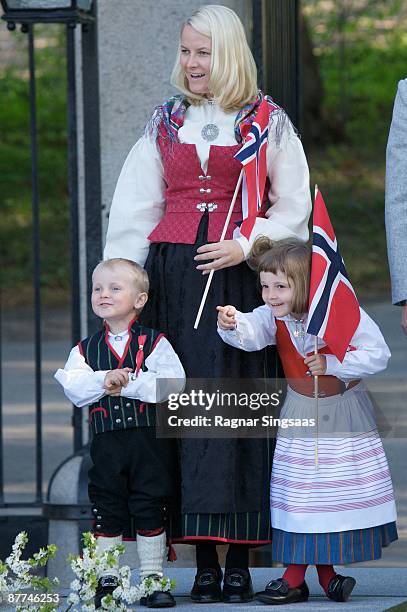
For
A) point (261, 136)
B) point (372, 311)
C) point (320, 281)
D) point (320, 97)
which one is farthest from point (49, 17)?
point (320, 97)

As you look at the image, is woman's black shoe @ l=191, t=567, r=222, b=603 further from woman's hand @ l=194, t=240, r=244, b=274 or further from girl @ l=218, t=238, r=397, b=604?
woman's hand @ l=194, t=240, r=244, b=274

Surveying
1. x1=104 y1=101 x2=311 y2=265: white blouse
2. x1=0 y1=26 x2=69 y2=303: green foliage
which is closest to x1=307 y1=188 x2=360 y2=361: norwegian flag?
x1=104 y1=101 x2=311 y2=265: white blouse

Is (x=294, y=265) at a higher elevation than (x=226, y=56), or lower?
lower

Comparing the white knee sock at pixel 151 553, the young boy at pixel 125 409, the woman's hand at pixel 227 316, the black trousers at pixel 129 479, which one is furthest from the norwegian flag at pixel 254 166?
the white knee sock at pixel 151 553

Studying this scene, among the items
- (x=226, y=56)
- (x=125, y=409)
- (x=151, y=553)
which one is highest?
(x=226, y=56)

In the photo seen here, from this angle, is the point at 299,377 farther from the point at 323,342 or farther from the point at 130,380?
the point at 130,380

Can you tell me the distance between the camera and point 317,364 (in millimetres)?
4492

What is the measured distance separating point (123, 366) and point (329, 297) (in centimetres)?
66

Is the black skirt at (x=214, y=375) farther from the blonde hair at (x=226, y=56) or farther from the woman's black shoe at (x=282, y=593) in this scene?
the blonde hair at (x=226, y=56)

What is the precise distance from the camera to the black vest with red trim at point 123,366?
15.0ft

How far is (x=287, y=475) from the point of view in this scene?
179 inches

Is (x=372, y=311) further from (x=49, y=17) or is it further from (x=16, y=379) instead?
(x=49, y=17)

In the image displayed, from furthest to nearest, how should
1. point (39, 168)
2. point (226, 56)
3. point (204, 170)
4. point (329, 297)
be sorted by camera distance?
point (39, 168) → point (204, 170) → point (226, 56) → point (329, 297)

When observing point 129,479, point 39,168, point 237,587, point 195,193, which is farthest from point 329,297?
point 39,168
